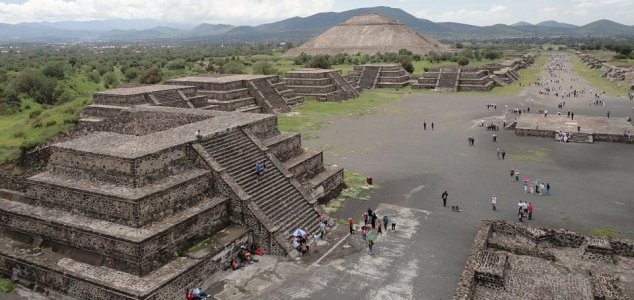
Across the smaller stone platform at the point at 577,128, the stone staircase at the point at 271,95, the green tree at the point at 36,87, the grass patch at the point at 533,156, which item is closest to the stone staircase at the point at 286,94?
the stone staircase at the point at 271,95

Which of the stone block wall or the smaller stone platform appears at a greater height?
the stone block wall

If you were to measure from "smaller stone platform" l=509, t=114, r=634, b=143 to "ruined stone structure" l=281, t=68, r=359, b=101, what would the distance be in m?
19.2

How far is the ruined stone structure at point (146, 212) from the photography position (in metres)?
12.5

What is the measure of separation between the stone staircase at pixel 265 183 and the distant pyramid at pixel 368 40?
10371 cm

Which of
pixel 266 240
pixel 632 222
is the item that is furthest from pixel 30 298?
pixel 632 222

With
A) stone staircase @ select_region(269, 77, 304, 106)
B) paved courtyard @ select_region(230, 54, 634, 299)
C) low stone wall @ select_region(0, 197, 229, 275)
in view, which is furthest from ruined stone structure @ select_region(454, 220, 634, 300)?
stone staircase @ select_region(269, 77, 304, 106)

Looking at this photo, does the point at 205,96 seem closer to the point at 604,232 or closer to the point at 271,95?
the point at 271,95

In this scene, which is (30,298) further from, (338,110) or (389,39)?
(389,39)

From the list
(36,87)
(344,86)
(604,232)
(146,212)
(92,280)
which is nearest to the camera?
(92,280)

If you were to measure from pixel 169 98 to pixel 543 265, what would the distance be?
79.0ft

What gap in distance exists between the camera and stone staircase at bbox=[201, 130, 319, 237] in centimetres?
1599

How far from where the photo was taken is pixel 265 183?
→ 1686cm

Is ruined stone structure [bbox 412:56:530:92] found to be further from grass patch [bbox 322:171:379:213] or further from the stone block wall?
the stone block wall

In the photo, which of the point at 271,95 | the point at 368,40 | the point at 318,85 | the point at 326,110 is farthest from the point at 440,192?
the point at 368,40
